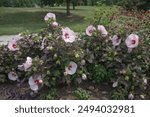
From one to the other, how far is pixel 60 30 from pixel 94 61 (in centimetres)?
49

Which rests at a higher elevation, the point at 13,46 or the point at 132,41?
the point at 132,41

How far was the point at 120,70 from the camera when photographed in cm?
482

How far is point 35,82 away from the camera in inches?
184

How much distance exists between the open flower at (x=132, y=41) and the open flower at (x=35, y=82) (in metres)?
0.98

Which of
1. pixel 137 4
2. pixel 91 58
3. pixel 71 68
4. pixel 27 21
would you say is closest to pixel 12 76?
pixel 71 68

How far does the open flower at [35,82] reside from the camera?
4668 millimetres

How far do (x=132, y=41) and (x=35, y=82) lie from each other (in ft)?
3.58

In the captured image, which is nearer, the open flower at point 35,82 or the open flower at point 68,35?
Result: the open flower at point 35,82

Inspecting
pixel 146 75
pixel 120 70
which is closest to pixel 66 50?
pixel 120 70

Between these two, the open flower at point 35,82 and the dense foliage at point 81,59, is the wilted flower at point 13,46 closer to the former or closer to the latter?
the dense foliage at point 81,59

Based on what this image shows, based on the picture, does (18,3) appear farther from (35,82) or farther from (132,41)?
(35,82)

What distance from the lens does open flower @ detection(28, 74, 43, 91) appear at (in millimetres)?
4668

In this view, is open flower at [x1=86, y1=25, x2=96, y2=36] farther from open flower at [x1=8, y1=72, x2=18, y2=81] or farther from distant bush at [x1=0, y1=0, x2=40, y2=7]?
distant bush at [x1=0, y1=0, x2=40, y2=7]

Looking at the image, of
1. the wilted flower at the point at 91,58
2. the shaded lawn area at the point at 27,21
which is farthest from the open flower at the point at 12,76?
the shaded lawn area at the point at 27,21
